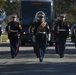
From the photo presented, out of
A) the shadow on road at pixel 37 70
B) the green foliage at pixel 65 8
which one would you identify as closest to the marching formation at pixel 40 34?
the shadow on road at pixel 37 70

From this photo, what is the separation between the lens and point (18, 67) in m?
16.6

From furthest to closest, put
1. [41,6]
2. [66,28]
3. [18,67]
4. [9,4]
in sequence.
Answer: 1. [9,4]
2. [41,6]
3. [66,28]
4. [18,67]

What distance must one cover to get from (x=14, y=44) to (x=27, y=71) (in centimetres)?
615

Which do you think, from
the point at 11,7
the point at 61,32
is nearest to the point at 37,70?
the point at 61,32

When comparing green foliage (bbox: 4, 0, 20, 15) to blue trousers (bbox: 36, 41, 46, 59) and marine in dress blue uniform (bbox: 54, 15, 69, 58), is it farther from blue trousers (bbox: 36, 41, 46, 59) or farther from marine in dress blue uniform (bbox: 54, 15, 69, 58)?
blue trousers (bbox: 36, 41, 46, 59)

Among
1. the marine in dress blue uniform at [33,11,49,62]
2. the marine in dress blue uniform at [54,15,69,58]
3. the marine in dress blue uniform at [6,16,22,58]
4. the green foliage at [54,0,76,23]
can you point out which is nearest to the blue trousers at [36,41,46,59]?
the marine in dress blue uniform at [33,11,49,62]

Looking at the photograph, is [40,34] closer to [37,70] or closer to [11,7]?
[37,70]

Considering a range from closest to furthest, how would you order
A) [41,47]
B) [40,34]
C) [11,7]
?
[40,34], [41,47], [11,7]

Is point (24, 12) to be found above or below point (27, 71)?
above

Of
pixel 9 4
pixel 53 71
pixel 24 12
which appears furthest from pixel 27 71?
pixel 9 4

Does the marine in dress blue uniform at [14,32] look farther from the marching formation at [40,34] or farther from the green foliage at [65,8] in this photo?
the green foliage at [65,8]

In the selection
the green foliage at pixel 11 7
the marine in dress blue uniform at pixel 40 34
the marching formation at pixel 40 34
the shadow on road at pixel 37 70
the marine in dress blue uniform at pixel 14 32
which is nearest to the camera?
the shadow on road at pixel 37 70

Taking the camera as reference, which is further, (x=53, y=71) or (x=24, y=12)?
(x=24, y=12)

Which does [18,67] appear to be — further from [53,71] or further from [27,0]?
[27,0]
